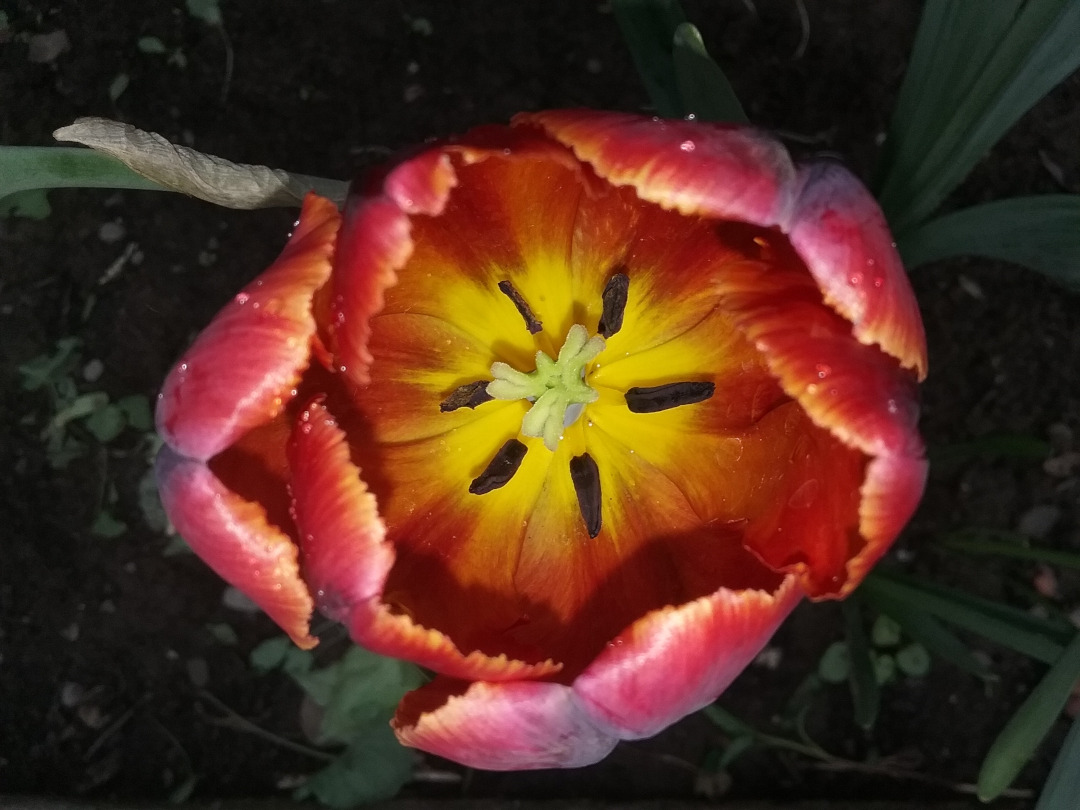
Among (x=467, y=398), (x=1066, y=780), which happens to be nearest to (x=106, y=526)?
(x=467, y=398)

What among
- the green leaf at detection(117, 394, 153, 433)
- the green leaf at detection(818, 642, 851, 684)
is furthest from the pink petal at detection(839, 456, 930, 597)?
the green leaf at detection(117, 394, 153, 433)

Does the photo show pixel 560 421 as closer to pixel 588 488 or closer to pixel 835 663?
pixel 588 488

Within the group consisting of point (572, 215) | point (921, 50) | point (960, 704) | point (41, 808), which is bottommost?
point (41, 808)

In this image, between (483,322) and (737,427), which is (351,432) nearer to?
(483,322)

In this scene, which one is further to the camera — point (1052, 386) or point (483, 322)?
point (1052, 386)

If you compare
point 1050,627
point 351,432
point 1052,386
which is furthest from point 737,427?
point 1052,386

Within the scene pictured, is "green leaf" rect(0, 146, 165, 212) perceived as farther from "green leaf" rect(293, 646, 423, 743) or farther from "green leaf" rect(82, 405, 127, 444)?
"green leaf" rect(293, 646, 423, 743)

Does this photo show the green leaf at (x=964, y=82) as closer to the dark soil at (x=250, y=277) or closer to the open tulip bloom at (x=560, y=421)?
the open tulip bloom at (x=560, y=421)
